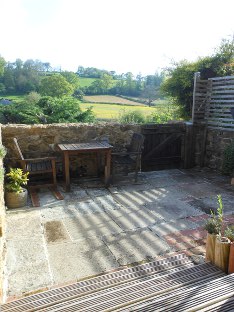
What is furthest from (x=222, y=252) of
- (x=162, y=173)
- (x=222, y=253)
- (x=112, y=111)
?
(x=112, y=111)

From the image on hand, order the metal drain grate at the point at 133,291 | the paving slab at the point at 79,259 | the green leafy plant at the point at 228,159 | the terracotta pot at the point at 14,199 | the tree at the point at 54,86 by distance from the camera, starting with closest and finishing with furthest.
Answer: the metal drain grate at the point at 133,291 → the paving slab at the point at 79,259 → the terracotta pot at the point at 14,199 → the green leafy plant at the point at 228,159 → the tree at the point at 54,86

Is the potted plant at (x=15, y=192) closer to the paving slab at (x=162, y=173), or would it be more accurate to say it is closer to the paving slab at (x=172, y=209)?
the paving slab at (x=172, y=209)

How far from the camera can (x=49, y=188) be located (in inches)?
193

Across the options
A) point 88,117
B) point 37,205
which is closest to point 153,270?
point 37,205

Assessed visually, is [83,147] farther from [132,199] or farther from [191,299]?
[191,299]

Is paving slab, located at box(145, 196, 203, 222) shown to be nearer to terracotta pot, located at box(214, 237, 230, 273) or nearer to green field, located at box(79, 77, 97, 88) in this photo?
terracotta pot, located at box(214, 237, 230, 273)

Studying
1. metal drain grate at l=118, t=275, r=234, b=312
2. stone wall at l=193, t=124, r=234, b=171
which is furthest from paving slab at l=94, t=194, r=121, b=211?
stone wall at l=193, t=124, r=234, b=171

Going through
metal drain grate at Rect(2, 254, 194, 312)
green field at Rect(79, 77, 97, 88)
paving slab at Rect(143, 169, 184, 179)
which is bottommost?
paving slab at Rect(143, 169, 184, 179)

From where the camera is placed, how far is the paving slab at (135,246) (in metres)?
2.80

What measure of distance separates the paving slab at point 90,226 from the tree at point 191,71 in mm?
4628

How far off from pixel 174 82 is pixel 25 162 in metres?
5.00

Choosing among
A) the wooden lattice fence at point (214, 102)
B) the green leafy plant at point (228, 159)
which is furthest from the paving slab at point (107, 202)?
the wooden lattice fence at point (214, 102)

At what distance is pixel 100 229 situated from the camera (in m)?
3.42

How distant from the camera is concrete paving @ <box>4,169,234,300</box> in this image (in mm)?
2613
